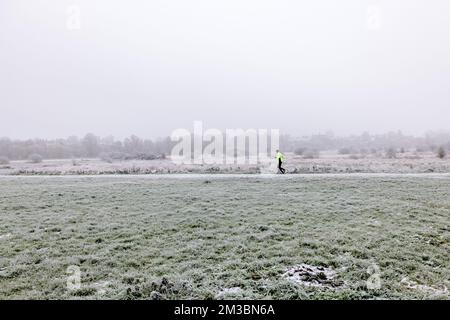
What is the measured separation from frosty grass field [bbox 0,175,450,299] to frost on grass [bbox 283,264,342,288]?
4 centimetres

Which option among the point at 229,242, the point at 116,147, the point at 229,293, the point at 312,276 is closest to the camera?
the point at 229,293

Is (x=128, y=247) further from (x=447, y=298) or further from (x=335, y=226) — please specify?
(x=447, y=298)

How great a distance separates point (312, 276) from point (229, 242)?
10.3ft

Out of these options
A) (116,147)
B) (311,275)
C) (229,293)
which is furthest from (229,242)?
(116,147)

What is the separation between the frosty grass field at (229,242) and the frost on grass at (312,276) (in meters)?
0.04

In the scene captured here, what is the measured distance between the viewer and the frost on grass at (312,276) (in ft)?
26.0

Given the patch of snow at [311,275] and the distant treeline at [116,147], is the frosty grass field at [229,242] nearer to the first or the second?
the patch of snow at [311,275]

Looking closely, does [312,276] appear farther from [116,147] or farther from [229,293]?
[116,147]

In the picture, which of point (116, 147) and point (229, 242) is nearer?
point (229, 242)

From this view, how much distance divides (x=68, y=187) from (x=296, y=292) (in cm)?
1727

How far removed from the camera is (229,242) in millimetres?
10648

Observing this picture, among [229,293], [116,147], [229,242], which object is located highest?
[116,147]
